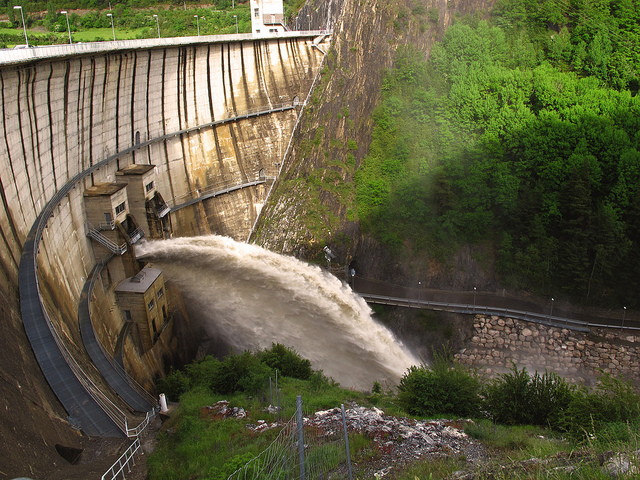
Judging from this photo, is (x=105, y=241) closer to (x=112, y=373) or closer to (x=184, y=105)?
(x=112, y=373)

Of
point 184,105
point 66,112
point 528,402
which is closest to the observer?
point 528,402

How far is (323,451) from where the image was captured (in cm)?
1324

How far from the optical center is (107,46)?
85.0ft

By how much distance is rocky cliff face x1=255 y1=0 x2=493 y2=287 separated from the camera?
126 ft

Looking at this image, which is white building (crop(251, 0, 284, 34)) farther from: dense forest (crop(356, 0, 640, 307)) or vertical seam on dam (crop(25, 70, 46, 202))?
vertical seam on dam (crop(25, 70, 46, 202))

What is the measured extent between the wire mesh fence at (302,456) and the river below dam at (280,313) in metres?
12.5

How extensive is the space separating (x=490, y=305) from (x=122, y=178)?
2323cm

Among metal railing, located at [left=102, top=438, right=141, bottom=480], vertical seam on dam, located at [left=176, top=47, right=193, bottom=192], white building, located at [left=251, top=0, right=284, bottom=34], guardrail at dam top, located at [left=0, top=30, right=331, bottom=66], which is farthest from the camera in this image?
white building, located at [left=251, top=0, right=284, bottom=34]

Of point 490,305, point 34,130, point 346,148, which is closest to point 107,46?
point 34,130

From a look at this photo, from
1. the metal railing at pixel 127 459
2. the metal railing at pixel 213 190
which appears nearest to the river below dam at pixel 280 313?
the metal railing at pixel 213 190

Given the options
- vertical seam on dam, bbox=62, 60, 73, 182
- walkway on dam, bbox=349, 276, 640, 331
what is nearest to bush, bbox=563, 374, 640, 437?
walkway on dam, bbox=349, 276, 640, 331

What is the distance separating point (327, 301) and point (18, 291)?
1908cm

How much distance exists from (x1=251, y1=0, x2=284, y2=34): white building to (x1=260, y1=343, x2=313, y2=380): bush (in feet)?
86.3

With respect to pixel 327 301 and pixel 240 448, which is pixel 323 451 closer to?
pixel 240 448
